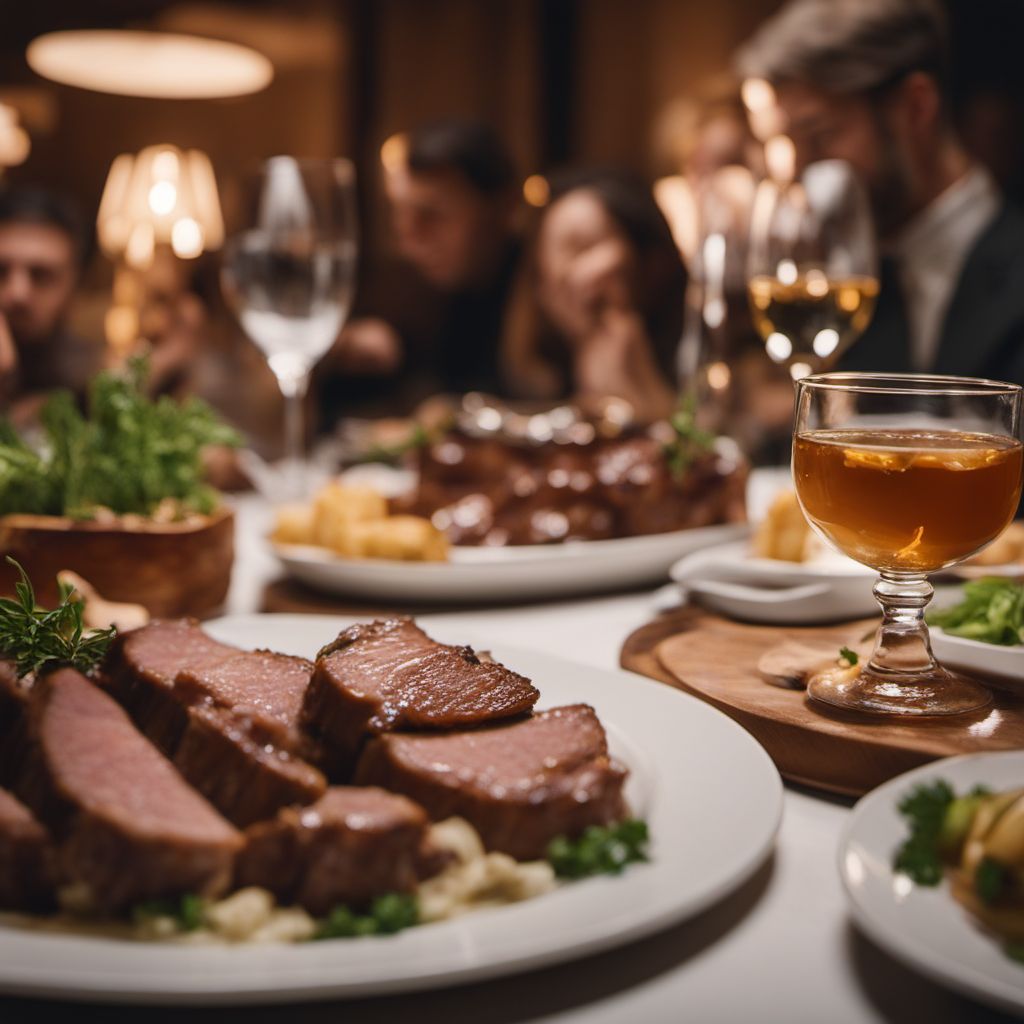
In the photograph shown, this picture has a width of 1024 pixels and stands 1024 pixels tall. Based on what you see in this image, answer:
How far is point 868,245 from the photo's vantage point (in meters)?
2.46

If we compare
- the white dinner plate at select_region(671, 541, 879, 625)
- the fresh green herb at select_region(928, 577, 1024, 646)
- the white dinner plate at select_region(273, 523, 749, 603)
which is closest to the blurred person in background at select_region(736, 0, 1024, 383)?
the white dinner plate at select_region(273, 523, 749, 603)

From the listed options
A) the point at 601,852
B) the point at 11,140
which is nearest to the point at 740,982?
the point at 601,852

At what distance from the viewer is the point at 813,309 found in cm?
239

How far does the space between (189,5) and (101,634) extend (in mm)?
10327

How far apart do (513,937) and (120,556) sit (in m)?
1.19

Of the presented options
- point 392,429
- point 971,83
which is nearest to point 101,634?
point 392,429

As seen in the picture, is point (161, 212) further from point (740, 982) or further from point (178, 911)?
point (740, 982)

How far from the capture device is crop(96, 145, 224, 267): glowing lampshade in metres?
5.09

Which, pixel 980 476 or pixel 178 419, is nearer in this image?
pixel 980 476

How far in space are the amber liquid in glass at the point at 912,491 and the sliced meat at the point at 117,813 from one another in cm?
81

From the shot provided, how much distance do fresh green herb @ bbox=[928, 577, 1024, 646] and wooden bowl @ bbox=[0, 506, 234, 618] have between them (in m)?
1.16

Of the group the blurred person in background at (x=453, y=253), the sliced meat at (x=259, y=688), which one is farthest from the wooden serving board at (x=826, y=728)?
the blurred person in background at (x=453, y=253)

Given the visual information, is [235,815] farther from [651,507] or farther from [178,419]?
[651,507]

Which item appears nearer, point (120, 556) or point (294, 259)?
point (120, 556)
